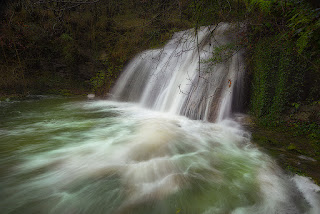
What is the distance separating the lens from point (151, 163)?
3289 millimetres

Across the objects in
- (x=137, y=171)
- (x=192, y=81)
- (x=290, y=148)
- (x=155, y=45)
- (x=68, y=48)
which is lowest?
(x=137, y=171)

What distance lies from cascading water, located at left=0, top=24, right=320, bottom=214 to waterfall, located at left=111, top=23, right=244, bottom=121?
0.04 m

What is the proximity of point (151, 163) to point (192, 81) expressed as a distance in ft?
13.0

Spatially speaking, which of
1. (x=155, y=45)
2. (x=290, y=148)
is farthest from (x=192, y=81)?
(x=155, y=45)

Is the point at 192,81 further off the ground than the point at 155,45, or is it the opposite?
the point at 155,45

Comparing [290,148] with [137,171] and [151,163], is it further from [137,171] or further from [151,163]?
[137,171]

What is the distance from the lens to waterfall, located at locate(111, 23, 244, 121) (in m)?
5.51

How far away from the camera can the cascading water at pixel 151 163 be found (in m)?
2.33

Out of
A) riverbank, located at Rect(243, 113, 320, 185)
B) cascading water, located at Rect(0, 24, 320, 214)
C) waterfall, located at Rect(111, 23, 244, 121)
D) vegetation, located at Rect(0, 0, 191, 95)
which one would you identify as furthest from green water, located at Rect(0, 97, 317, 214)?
vegetation, located at Rect(0, 0, 191, 95)

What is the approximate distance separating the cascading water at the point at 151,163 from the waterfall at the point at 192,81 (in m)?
Result: 0.04

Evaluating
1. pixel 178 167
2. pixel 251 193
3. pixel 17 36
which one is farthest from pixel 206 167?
pixel 17 36

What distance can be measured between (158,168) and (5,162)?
2.84 meters

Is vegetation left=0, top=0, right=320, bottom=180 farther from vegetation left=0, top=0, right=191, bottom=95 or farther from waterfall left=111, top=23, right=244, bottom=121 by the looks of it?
waterfall left=111, top=23, right=244, bottom=121

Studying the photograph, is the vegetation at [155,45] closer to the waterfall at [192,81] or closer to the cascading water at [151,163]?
the waterfall at [192,81]
